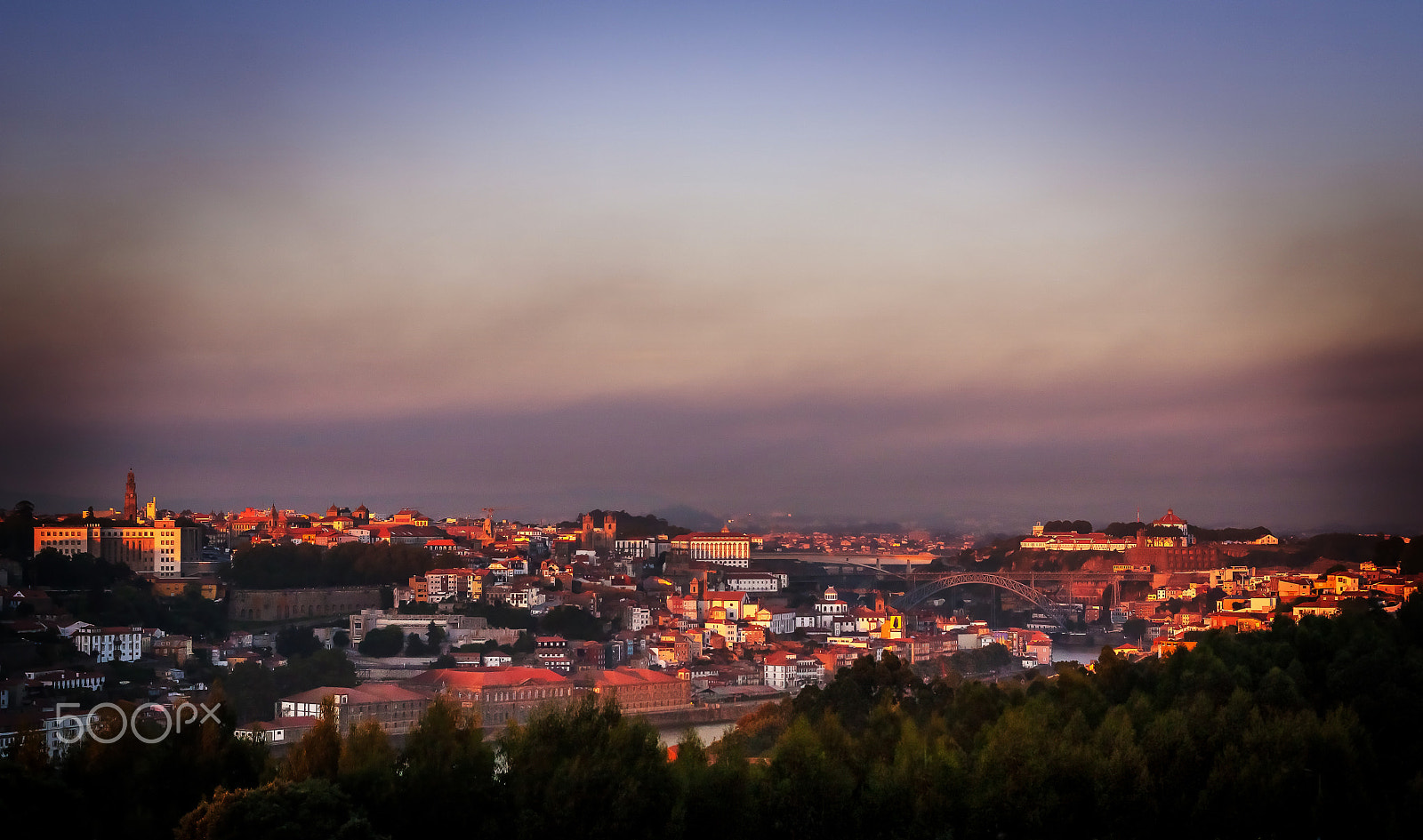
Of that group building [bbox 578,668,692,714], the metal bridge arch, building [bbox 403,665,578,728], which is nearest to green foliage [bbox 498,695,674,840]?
building [bbox 403,665,578,728]

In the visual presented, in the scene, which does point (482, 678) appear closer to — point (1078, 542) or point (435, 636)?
point (435, 636)

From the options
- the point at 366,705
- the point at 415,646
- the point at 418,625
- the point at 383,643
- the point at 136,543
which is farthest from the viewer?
the point at 136,543

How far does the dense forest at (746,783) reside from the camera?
243 inches

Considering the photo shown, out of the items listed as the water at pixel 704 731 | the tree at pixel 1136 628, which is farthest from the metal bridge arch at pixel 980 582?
the water at pixel 704 731

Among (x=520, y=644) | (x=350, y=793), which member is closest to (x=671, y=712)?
(x=520, y=644)

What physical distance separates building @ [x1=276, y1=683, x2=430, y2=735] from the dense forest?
9.96 metres

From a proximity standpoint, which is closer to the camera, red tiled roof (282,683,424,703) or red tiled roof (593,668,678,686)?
red tiled roof (282,683,424,703)

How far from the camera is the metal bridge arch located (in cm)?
3550

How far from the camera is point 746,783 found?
6566mm

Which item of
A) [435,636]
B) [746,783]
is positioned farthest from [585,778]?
[435,636]

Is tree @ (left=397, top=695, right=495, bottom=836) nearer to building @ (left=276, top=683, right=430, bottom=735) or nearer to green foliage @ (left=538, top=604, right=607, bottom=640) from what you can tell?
building @ (left=276, top=683, right=430, bottom=735)

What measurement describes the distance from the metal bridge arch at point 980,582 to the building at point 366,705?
798 inches

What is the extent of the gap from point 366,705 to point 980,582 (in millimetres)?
23096

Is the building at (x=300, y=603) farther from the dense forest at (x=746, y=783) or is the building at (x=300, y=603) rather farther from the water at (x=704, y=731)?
the dense forest at (x=746, y=783)
